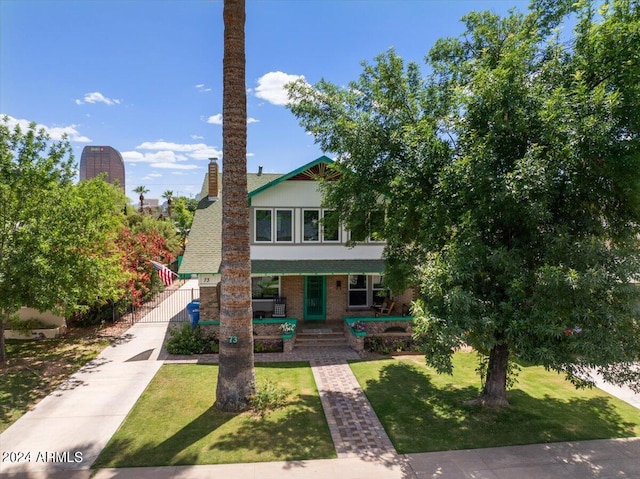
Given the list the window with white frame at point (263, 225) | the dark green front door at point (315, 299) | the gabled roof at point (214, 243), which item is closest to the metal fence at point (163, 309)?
the gabled roof at point (214, 243)

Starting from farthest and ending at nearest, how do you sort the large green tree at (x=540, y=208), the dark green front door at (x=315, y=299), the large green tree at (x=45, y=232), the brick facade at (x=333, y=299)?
1. the dark green front door at (x=315, y=299)
2. the brick facade at (x=333, y=299)
3. the large green tree at (x=45, y=232)
4. the large green tree at (x=540, y=208)

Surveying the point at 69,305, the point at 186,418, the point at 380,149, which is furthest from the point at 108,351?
the point at 380,149

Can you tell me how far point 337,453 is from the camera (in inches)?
348

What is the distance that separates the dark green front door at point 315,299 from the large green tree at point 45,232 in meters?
9.00

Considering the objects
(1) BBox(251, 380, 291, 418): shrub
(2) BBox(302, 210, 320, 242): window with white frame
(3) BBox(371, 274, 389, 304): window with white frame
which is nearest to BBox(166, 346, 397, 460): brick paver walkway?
(1) BBox(251, 380, 291, 418): shrub

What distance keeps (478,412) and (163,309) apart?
19889 millimetres

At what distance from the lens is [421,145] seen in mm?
10383

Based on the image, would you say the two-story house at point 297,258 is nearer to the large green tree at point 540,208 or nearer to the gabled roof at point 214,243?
the gabled roof at point 214,243

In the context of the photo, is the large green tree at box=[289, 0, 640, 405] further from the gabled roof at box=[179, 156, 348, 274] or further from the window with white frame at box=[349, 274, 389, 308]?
the window with white frame at box=[349, 274, 389, 308]

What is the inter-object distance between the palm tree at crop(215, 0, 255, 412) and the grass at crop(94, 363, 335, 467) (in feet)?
2.97

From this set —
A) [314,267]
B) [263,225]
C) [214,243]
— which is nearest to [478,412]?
[314,267]

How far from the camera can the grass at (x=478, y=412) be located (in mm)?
9578

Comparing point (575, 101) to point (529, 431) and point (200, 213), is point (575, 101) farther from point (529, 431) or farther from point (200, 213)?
point (200, 213)

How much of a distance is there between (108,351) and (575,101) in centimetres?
1844
